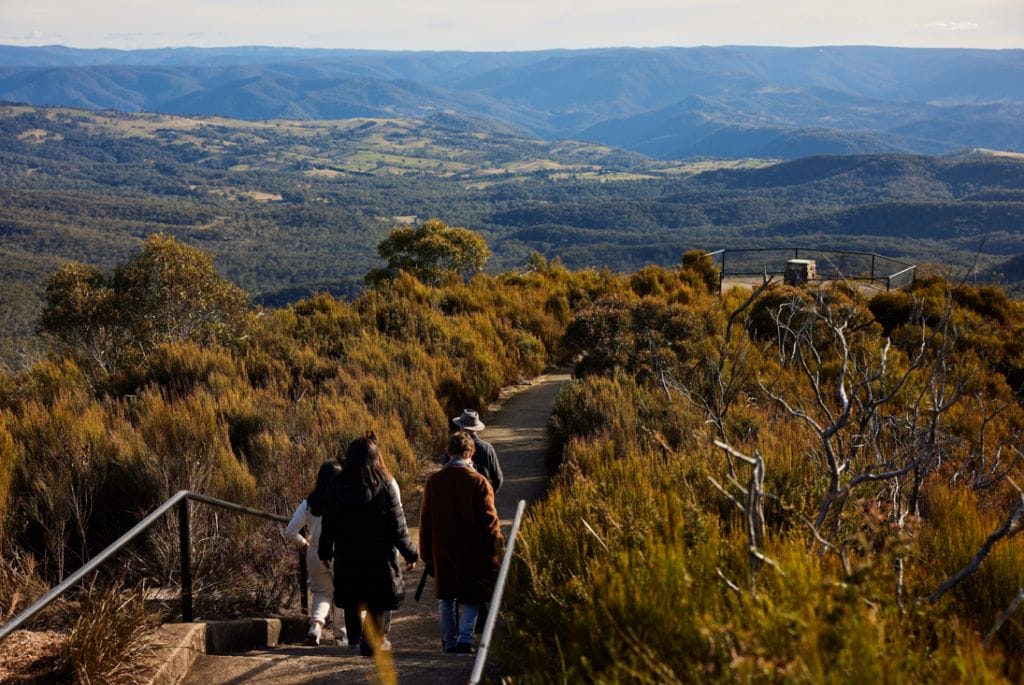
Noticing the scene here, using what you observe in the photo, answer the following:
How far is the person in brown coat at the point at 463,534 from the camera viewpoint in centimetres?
544

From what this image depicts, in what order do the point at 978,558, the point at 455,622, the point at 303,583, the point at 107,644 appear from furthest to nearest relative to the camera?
the point at 303,583 → the point at 455,622 → the point at 107,644 → the point at 978,558

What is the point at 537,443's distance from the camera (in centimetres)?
1069

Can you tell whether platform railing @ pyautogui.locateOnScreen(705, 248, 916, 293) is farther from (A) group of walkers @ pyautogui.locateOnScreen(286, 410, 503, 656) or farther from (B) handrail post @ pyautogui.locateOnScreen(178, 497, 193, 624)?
(B) handrail post @ pyautogui.locateOnScreen(178, 497, 193, 624)

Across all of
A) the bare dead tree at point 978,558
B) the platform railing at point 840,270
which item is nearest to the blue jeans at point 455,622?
the bare dead tree at point 978,558

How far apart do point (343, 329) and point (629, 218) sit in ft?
604

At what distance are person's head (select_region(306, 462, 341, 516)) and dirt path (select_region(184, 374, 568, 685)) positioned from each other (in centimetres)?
88

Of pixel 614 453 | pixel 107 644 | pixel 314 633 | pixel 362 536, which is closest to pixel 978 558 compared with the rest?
pixel 362 536

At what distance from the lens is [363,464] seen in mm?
5277

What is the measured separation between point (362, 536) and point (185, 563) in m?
1.02

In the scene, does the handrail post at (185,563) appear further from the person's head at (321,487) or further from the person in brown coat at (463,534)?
the person in brown coat at (463,534)

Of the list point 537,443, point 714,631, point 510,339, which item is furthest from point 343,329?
point 714,631

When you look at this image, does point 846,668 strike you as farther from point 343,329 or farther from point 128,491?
point 343,329

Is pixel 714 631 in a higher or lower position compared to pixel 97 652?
higher

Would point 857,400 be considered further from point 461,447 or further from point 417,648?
point 417,648
